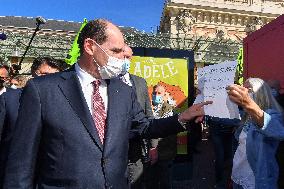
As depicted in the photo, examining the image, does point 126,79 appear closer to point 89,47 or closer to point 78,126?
point 89,47

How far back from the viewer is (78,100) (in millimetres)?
1975

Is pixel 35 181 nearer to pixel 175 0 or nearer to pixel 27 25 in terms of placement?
pixel 175 0

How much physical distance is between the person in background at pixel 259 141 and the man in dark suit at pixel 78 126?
3.87 ft

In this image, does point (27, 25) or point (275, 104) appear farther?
point (27, 25)

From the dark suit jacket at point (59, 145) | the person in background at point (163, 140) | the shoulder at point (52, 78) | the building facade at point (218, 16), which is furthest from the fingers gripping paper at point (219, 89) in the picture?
the building facade at point (218, 16)

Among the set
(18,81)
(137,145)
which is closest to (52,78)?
(137,145)

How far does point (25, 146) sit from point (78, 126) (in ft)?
0.97

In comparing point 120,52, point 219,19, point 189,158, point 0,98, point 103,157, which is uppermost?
point 219,19

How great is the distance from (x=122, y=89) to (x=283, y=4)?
35395mm

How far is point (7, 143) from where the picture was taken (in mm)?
2285

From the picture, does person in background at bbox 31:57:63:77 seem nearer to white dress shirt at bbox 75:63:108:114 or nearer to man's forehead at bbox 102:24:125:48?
white dress shirt at bbox 75:63:108:114

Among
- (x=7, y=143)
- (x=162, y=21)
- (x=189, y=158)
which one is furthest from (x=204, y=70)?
(x=162, y=21)

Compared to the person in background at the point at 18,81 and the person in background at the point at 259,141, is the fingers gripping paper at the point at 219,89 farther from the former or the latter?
the person in background at the point at 18,81

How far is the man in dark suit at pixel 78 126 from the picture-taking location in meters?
1.85
